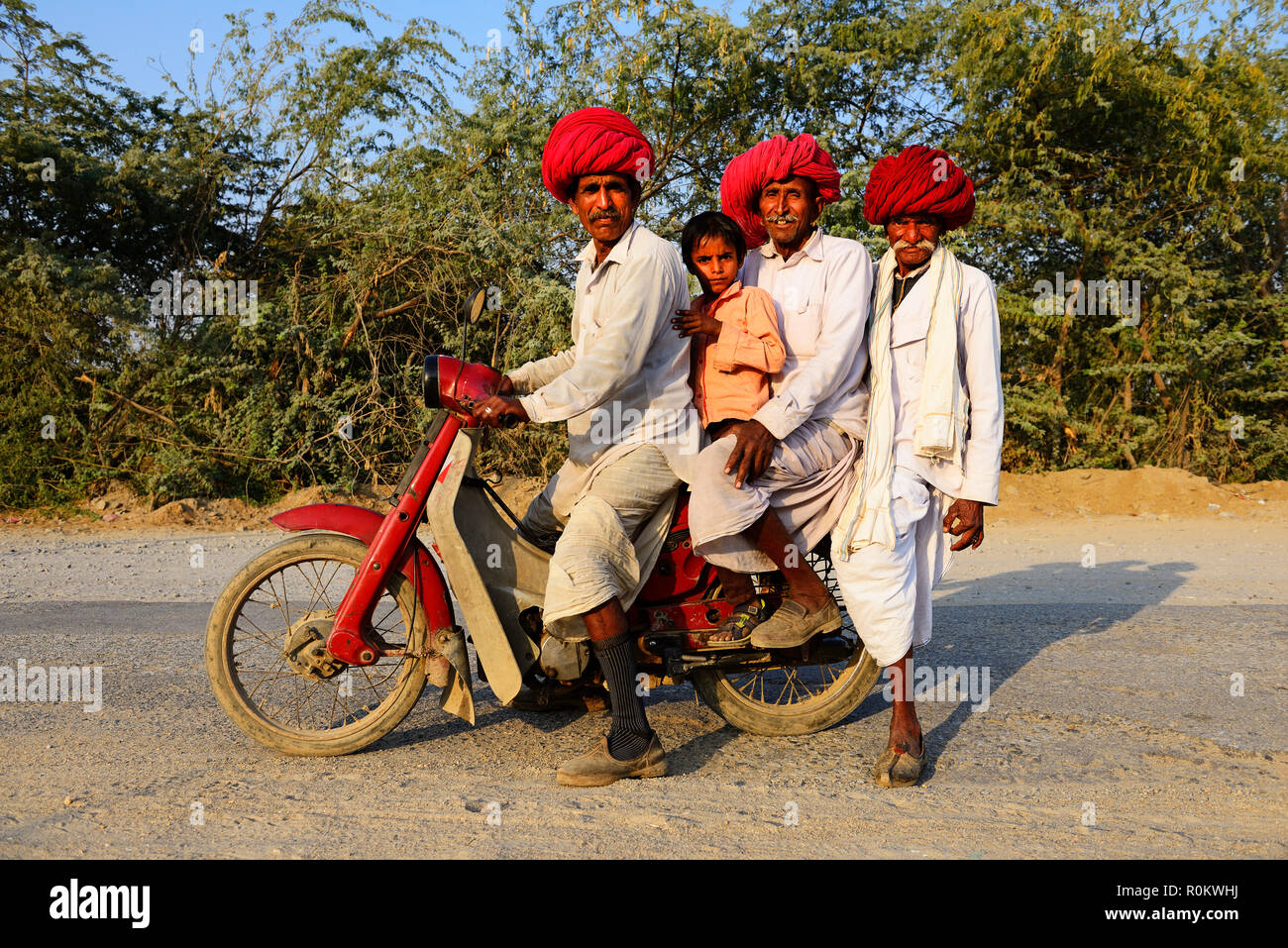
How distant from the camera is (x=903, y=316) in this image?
3848 millimetres

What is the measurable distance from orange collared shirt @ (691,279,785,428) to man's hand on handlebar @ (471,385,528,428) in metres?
0.74

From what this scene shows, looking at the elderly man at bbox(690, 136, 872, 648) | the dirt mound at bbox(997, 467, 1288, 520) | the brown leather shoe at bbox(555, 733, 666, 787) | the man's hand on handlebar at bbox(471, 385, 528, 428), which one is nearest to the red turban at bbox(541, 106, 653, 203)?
the elderly man at bbox(690, 136, 872, 648)

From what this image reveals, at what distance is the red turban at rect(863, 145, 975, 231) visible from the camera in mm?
3709

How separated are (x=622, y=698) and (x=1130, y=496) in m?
10.7

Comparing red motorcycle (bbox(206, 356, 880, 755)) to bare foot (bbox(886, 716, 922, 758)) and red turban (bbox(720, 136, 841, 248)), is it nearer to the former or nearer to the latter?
bare foot (bbox(886, 716, 922, 758))

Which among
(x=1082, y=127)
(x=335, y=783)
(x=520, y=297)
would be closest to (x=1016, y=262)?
(x=1082, y=127)

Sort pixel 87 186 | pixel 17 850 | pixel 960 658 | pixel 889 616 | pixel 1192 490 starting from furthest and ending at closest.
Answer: pixel 1192 490 < pixel 87 186 < pixel 960 658 < pixel 889 616 < pixel 17 850

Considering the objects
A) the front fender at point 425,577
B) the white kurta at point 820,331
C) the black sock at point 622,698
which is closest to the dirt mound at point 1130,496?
the white kurta at point 820,331

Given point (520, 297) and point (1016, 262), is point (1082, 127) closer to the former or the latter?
point (1016, 262)

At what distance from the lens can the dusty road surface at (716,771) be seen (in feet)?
9.41

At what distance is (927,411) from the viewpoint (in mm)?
3715

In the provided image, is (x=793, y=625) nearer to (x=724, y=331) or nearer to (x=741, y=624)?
(x=741, y=624)

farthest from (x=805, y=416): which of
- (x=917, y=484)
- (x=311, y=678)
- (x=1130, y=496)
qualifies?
(x=1130, y=496)

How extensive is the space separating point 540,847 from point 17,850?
142 centimetres
